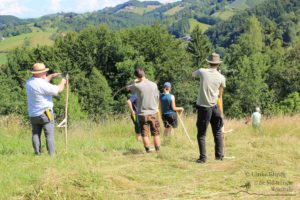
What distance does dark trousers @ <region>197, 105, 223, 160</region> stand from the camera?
634cm

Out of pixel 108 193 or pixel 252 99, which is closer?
pixel 108 193

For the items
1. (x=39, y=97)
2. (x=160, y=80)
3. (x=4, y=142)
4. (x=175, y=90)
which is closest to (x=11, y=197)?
(x=39, y=97)

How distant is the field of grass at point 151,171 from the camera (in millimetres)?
4582

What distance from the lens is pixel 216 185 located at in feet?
16.4

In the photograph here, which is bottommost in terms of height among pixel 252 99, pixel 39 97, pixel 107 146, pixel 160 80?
pixel 252 99

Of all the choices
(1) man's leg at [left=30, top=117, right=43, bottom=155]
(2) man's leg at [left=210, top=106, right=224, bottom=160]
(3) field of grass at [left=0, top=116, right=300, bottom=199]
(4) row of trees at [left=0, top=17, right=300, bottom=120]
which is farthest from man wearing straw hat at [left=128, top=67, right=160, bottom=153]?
(4) row of trees at [left=0, top=17, right=300, bottom=120]

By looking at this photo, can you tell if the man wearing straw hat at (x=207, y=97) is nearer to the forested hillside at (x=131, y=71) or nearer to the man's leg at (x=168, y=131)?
the man's leg at (x=168, y=131)

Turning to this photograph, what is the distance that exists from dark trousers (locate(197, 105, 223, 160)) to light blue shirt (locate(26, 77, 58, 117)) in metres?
2.50

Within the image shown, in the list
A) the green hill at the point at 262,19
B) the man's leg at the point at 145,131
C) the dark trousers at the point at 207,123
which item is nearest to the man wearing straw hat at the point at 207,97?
the dark trousers at the point at 207,123

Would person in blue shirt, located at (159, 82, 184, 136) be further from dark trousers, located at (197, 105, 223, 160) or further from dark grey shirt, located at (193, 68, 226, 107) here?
dark grey shirt, located at (193, 68, 226, 107)

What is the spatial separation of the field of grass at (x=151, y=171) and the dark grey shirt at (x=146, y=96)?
0.83 m

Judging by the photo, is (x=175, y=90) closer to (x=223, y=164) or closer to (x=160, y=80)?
(x=160, y=80)

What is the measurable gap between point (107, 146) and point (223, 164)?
2.67 metres

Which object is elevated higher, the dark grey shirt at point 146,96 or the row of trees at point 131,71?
the dark grey shirt at point 146,96
